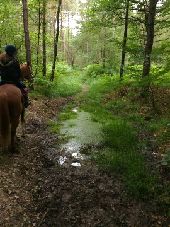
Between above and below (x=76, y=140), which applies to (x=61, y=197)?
above

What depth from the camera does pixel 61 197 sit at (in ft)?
21.8

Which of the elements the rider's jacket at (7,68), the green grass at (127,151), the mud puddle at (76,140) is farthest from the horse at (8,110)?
the green grass at (127,151)

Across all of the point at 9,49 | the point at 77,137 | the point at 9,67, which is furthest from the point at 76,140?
the point at 9,49

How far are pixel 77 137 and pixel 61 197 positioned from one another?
13.2 feet

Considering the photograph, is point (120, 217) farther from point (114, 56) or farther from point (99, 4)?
point (114, 56)

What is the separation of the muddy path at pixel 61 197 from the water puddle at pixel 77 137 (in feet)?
0.96

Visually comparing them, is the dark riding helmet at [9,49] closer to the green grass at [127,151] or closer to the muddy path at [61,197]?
the muddy path at [61,197]

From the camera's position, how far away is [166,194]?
6.77 meters

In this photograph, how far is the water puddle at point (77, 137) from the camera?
8781mm

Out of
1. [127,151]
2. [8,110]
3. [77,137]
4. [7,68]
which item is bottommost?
[77,137]

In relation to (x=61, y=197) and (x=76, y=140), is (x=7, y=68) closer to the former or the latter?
(x=76, y=140)

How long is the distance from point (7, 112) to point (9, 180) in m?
1.64

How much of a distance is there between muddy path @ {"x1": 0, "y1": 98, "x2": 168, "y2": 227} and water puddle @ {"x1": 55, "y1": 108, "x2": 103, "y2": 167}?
0.96 feet

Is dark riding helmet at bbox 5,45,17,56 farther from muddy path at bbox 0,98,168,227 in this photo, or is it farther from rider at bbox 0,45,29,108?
muddy path at bbox 0,98,168,227
